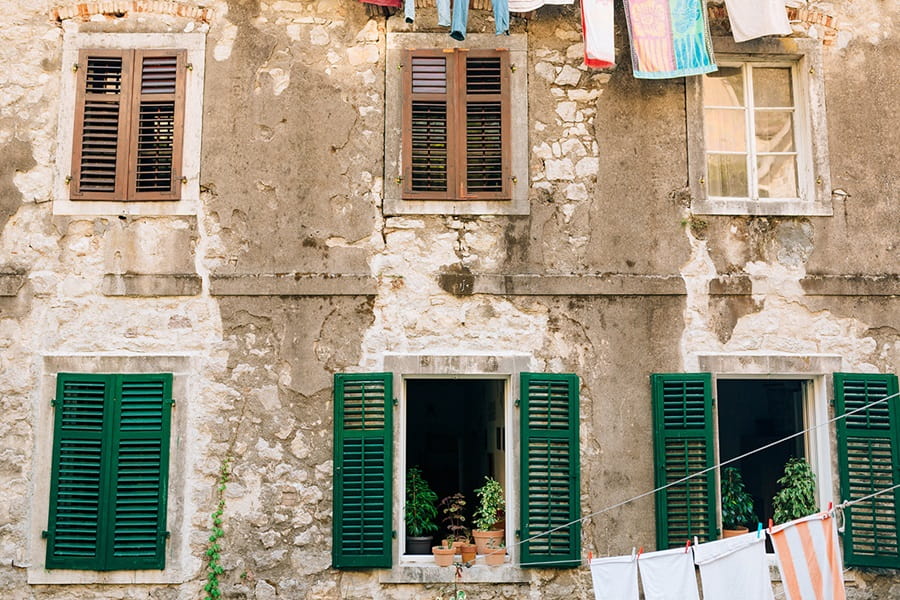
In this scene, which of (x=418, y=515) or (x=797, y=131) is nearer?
(x=418, y=515)

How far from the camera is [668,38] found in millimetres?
8180

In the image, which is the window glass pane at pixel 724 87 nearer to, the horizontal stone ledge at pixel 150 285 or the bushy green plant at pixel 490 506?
the bushy green plant at pixel 490 506

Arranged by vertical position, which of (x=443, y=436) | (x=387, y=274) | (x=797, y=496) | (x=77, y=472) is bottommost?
(x=797, y=496)

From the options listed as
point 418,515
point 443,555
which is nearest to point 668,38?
point 418,515

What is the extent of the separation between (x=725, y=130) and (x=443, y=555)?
4.38 m

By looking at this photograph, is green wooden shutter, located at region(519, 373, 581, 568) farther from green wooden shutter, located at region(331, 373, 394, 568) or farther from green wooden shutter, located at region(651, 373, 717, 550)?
green wooden shutter, located at region(331, 373, 394, 568)

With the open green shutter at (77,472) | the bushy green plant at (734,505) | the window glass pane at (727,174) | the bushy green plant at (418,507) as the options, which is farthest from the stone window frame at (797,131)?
the open green shutter at (77,472)

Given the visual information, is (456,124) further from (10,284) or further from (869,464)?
(869,464)

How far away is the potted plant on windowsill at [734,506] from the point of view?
8.02 metres

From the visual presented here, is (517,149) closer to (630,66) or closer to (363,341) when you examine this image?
(630,66)

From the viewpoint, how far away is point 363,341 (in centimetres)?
780

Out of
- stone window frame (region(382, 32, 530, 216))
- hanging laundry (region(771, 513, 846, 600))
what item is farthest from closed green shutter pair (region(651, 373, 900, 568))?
stone window frame (region(382, 32, 530, 216))

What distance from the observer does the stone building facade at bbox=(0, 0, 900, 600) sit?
7.59 metres

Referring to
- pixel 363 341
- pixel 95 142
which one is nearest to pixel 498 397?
pixel 363 341
